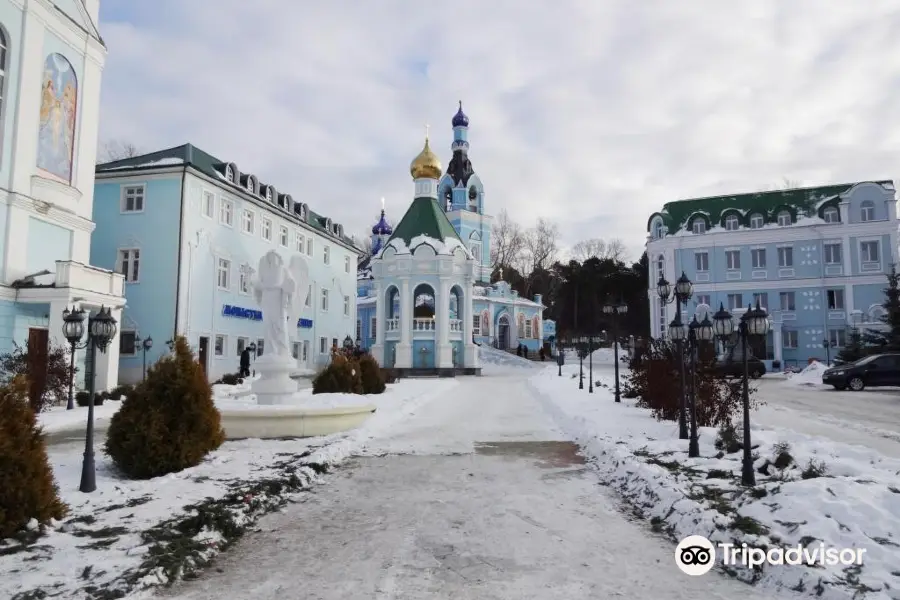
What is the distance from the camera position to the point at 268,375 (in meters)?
12.0

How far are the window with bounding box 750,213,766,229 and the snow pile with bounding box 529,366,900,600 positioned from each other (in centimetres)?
3474

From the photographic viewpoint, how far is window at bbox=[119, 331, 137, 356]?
2518 centimetres

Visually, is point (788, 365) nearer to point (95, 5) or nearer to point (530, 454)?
point (530, 454)

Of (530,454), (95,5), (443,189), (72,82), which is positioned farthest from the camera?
(443,189)

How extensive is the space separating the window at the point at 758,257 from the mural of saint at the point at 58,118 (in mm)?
38420

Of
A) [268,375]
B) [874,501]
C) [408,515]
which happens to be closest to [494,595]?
[408,515]

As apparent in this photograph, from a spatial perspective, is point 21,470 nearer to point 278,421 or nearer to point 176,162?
point 278,421

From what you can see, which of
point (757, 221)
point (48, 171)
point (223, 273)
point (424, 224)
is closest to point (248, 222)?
point (223, 273)

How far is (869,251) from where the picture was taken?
36.9 metres

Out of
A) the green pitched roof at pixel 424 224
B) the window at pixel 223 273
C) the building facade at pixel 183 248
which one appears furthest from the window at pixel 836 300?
the window at pixel 223 273

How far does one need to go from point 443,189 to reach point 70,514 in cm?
5675

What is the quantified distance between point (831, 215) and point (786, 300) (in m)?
6.18

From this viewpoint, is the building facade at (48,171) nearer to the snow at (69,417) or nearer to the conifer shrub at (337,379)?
the snow at (69,417)

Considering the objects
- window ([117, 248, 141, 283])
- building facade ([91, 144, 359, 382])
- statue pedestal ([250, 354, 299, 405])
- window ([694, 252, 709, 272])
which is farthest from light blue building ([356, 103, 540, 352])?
statue pedestal ([250, 354, 299, 405])
